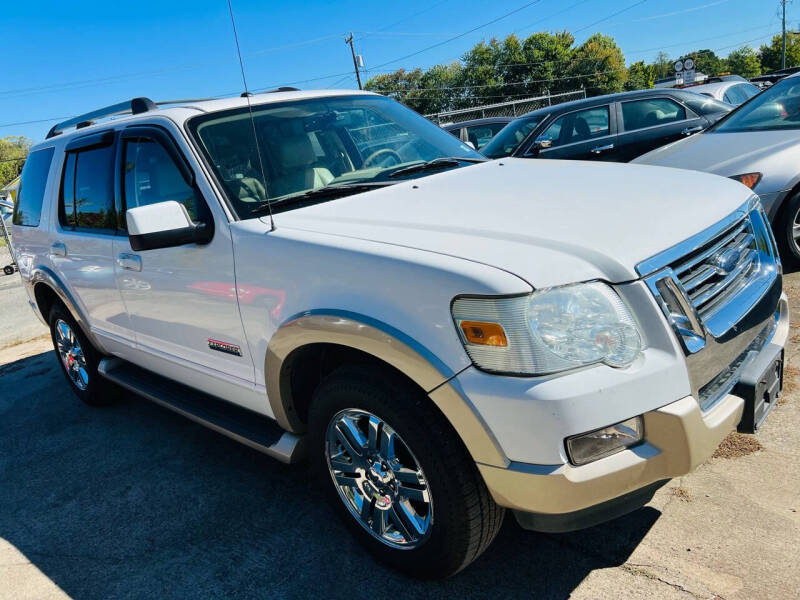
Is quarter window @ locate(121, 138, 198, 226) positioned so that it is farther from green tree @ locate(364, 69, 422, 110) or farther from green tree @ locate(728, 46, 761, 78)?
green tree @ locate(728, 46, 761, 78)

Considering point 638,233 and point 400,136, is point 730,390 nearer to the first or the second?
point 638,233

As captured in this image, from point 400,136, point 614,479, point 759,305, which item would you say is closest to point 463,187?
point 400,136

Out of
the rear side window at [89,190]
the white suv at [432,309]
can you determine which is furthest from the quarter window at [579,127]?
the rear side window at [89,190]

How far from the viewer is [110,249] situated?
12.1 ft

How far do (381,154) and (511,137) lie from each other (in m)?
6.04

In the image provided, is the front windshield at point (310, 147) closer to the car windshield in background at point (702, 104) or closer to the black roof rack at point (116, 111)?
the black roof rack at point (116, 111)

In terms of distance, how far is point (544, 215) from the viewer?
2.29 m

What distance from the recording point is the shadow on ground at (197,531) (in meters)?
2.49

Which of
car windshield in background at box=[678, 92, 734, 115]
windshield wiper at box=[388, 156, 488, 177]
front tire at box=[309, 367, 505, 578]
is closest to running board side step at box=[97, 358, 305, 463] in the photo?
front tire at box=[309, 367, 505, 578]

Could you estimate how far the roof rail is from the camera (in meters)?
3.71

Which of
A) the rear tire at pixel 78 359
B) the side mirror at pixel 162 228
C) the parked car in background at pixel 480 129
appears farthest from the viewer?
Result: the parked car in background at pixel 480 129

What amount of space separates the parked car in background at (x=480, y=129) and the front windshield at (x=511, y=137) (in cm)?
256

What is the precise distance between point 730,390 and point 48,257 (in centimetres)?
442

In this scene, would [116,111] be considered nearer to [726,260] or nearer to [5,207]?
[726,260]
